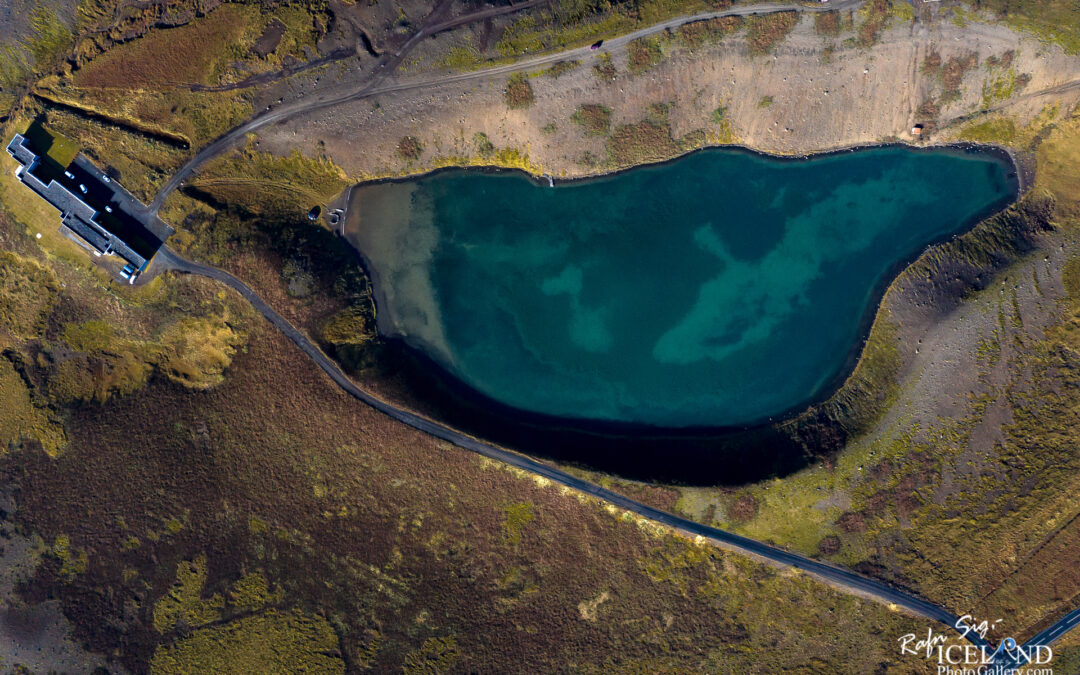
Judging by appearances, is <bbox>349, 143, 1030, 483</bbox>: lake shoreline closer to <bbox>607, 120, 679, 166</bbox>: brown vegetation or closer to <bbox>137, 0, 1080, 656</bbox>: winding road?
<bbox>607, 120, 679, 166</bbox>: brown vegetation

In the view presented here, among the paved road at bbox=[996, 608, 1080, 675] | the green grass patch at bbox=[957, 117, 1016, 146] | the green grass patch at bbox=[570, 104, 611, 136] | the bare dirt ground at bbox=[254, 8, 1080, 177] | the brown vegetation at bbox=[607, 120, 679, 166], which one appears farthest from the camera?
the brown vegetation at bbox=[607, 120, 679, 166]

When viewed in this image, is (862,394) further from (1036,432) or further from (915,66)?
(915,66)

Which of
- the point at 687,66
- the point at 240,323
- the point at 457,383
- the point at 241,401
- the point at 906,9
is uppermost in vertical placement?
the point at 906,9

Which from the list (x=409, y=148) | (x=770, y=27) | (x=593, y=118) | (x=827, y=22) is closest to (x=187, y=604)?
(x=409, y=148)

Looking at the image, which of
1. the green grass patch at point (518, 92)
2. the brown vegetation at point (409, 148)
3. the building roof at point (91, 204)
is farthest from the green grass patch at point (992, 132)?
the building roof at point (91, 204)

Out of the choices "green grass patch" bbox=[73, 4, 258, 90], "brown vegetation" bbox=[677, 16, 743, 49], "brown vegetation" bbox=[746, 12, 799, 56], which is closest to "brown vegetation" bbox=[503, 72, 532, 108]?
"brown vegetation" bbox=[677, 16, 743, 49]

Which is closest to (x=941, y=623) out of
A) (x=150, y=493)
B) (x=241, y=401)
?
(x=241, y=401)
